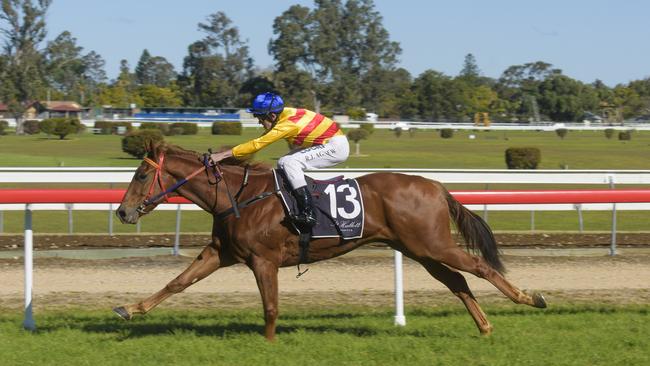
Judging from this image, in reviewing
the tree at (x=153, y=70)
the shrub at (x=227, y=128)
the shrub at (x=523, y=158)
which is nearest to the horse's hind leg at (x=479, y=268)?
the shrub at (x=523, y=158)

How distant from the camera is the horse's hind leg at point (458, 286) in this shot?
21.3 ft

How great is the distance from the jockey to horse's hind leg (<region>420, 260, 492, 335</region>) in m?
1.05

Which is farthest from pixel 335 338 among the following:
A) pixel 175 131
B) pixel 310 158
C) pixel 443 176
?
pixel 175 131

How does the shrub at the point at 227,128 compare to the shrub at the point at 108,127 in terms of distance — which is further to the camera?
the shrub at the point at 108,127

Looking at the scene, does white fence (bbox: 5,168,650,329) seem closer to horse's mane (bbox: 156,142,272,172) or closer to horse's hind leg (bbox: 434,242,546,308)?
horse's hind leg (bbox: 434,242,546,308)

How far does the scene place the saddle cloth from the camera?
6348 mm

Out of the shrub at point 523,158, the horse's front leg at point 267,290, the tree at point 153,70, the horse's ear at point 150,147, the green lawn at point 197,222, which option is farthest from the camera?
the tree at point 153,70

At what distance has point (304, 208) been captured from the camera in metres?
6.25

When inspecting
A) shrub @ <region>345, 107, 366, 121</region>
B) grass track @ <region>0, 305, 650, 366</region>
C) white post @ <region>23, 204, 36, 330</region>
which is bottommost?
grass track @ <region>0, 305, 650, 366</region>

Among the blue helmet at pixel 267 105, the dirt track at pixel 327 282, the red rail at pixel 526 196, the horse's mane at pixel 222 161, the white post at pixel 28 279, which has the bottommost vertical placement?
the dirt track at pixel 327 282

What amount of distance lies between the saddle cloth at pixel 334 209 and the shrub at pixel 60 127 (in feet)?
155

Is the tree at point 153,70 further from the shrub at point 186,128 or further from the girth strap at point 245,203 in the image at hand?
the girth strap at point 245,203

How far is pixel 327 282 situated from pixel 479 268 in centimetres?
327

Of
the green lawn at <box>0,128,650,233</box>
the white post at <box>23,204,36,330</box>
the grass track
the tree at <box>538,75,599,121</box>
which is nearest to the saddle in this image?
the grass track
